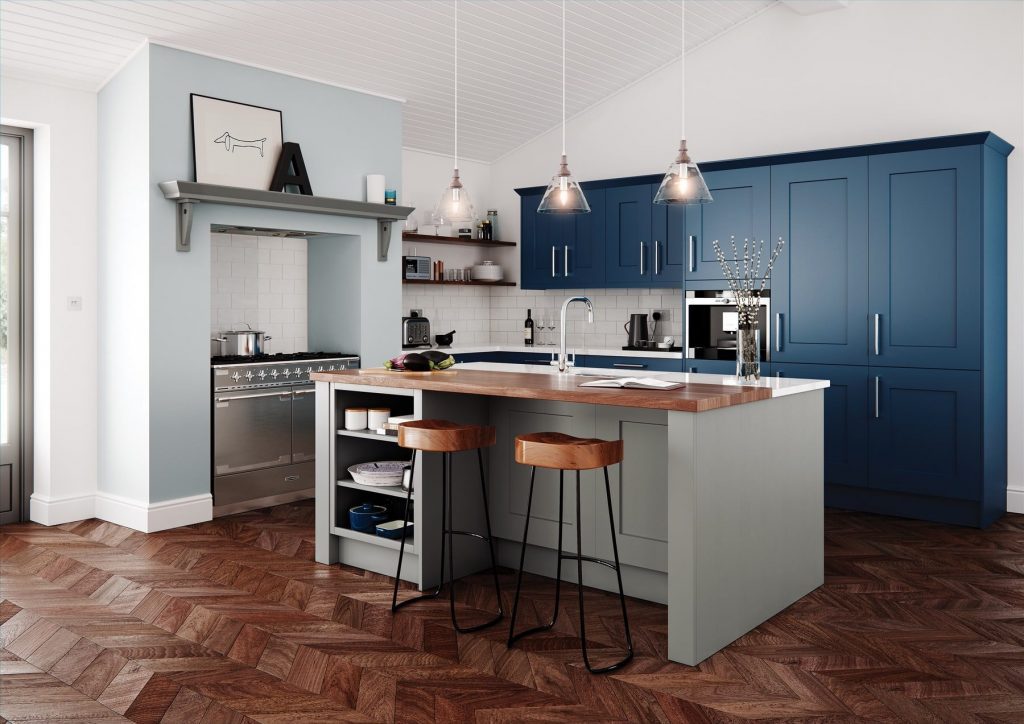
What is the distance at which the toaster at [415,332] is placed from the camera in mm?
7426

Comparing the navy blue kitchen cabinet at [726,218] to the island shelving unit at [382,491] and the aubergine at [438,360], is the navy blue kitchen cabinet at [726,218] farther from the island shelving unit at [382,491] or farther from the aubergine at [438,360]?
the island shelving unit at [382,491]

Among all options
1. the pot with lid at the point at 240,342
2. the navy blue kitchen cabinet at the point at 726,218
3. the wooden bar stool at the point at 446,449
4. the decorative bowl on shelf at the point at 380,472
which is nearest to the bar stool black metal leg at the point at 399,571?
the wooden bar stool at the point at 446,449

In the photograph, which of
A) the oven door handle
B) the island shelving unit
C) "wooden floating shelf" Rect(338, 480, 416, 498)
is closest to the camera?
the island shelving unit

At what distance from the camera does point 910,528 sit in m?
5.43

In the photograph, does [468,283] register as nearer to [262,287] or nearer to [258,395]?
[262,287]

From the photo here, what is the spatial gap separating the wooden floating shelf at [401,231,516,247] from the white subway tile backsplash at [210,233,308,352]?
1.02 metres

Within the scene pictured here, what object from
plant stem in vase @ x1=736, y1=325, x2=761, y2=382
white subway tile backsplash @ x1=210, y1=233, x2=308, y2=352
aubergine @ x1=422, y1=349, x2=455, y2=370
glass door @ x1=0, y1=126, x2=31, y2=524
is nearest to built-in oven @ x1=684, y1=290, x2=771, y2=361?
plant stem in vase @ x1=736, y1=325, x2=761, y2=382

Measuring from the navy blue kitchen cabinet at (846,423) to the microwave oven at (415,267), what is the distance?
10.9ft

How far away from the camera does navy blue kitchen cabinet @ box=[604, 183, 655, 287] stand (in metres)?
7.09

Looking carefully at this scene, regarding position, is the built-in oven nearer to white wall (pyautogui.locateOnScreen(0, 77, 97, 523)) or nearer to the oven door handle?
the oven door handle

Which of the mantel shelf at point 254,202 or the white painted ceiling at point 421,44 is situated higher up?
the white painted ceiling at point 421,44

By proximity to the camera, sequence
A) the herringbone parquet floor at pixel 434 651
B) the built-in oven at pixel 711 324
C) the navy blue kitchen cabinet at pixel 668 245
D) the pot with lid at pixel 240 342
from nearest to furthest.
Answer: the herringbone parquet floor at pixel 434 651, the pot with lid at pixel 240 342, the built-in oven at pixel 711 324, the navy blue kitchen cabinet at pixel 668 245

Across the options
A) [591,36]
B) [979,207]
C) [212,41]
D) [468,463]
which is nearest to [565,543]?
[468,463]

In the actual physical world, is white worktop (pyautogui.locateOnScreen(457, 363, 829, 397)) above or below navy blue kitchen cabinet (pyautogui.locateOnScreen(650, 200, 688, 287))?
below
